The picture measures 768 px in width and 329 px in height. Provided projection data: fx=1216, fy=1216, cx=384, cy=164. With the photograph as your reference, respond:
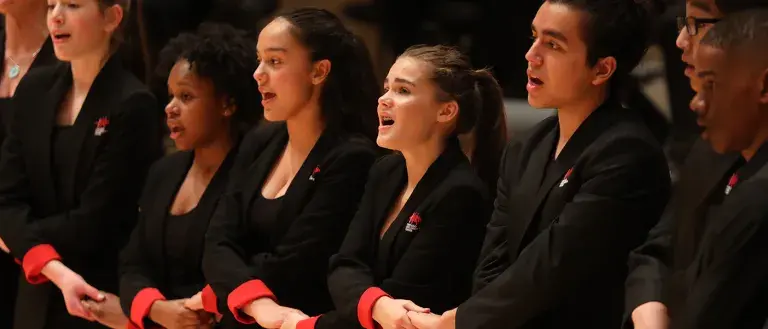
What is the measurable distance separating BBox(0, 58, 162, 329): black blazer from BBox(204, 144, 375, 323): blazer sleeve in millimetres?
570

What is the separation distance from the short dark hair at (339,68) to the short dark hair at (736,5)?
1.09m

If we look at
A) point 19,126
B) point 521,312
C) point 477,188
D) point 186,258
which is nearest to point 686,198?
point 521,312

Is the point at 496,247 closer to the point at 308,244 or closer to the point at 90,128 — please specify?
the point at 308,244

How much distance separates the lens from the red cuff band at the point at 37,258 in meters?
3.27

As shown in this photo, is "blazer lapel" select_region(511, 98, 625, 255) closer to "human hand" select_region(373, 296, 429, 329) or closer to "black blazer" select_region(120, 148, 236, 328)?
"human hand" select_region(373, 296, 429, 329)

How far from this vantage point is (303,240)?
283cm

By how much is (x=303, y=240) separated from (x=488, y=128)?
1.66ft

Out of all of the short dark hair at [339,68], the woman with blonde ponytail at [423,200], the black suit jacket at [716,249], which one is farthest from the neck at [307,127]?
the black suit jacket at [716,249]

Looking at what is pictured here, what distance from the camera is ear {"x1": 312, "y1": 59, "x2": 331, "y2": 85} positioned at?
9.55 ft

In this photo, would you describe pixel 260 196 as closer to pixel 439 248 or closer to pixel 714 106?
pixel 439 248

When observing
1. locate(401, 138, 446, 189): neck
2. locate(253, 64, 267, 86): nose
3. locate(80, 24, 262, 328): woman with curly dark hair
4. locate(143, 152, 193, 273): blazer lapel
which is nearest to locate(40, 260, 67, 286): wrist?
locate(80, 24, 262, 328): woman with curly dark hair

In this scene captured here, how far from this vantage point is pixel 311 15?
115 inches

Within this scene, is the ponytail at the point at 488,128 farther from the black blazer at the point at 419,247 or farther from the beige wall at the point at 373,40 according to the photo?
the beige wall at the point at 373,40

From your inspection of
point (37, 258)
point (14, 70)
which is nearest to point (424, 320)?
point (37, 258)
